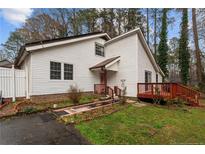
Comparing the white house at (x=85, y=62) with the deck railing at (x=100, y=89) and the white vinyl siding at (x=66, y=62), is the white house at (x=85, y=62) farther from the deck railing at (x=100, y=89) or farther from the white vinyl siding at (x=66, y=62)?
the deck railing at (x=100, y=89)

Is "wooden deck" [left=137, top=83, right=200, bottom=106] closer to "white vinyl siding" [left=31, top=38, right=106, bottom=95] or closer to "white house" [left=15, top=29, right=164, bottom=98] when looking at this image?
"white house" [left=15, top=29, right=164, bottom=98]

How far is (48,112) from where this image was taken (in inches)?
292

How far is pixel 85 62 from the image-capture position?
12516 millimetres

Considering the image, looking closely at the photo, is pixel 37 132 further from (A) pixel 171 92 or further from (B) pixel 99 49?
(B) pixel 99 49

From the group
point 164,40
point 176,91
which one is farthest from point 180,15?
point 176,91

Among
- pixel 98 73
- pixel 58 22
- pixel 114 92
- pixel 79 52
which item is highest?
pixel 58 22

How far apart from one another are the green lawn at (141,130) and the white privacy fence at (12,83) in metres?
5.63

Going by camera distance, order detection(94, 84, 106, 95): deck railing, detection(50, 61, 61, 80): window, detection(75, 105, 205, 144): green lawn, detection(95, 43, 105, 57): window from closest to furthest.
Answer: detection(75, 105, 205, 144): green lawn → detection(50, 61, 61, 80): window → detection(94, 84, 106, 95): deck railing → detection(95, 43, 105, 57): window

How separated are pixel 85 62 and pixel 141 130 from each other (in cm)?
823

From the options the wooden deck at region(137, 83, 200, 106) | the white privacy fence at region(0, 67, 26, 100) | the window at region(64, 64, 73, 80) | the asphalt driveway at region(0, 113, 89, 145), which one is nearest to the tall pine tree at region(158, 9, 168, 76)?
the wooden deck at region(137, 83, 200, 106)

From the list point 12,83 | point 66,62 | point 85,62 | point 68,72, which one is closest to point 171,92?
point 85,62

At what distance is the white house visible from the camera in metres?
9.35

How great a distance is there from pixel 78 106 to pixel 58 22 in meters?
17.4
